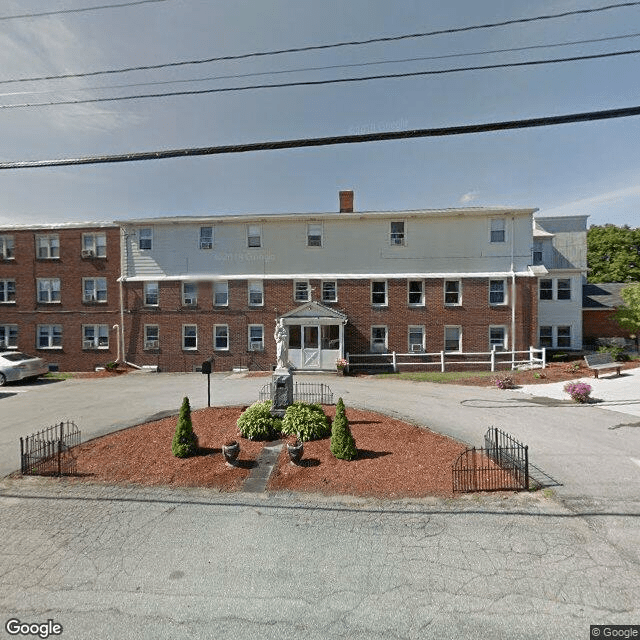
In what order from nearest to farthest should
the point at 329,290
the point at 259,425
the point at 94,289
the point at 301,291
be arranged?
the point at 259,425 → the point at 329,290 → the point at 301,291 → the point at 94,289

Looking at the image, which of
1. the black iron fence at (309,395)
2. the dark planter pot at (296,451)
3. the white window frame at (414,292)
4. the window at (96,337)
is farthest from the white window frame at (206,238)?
the dark planter pot at (296,451)

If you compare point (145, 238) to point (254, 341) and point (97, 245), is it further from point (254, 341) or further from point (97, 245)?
point (254, 341)

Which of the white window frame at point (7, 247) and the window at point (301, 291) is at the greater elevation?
the white window frame at point (7, 247)

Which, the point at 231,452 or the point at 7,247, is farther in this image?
the point at 7,247

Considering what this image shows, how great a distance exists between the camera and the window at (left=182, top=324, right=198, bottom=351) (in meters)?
22.9

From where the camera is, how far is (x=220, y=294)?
75.5ft

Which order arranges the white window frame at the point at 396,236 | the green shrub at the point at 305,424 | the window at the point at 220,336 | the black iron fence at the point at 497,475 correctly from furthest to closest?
the window at the point at 220,336 → the white window frame at the point at 396,236 → the green shrub at the point at 305,424 → the black iron fence at the point at 497,475

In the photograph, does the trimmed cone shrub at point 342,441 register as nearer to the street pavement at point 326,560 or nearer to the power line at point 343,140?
the street pavement at point 326,560

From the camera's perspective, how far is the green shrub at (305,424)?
30.4 ft

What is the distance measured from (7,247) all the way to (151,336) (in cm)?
1291

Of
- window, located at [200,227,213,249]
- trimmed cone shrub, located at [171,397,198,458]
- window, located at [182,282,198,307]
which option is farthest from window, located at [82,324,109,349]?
trimmed cone shrub, located at [171,397,198,458]

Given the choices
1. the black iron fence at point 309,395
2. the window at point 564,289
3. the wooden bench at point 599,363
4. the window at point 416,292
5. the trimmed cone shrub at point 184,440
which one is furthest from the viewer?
the window at point 564,289

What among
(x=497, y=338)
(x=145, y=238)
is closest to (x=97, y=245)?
(x=145, y=238)

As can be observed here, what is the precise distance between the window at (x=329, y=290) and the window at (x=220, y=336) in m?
6.88
